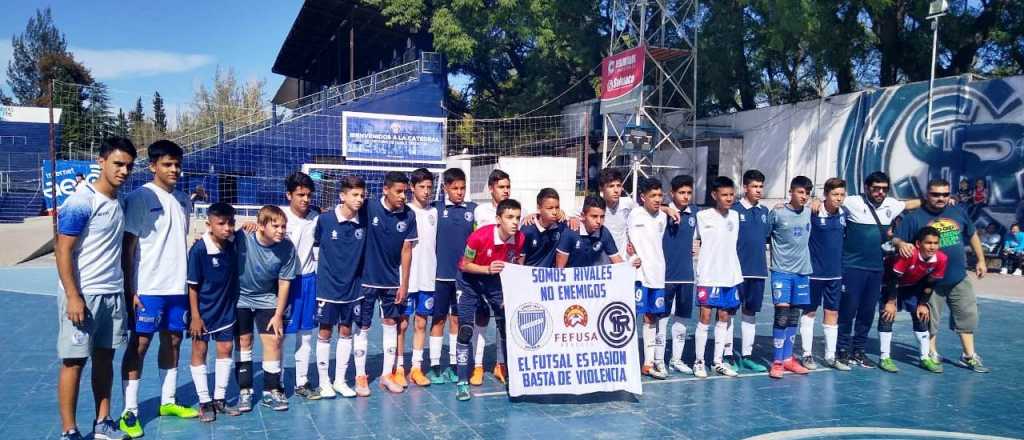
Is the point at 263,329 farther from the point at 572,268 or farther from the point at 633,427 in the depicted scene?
the point at 633,427

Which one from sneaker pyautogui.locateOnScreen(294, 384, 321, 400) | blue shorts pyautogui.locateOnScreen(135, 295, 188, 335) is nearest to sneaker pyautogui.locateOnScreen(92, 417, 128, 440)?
blue shorts pyautogui.locateOnScreen(135, 295, 188, 335)

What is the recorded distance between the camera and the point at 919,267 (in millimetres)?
7012

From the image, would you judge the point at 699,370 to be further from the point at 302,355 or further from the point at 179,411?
the point at 179,411

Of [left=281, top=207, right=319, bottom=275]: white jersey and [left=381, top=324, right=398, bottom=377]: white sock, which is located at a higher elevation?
[left=281, top=207, right=319, bottom=275]: white jersey

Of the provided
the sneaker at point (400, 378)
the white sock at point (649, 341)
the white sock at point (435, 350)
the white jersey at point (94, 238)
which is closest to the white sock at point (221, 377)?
the white jersey at point (94, 238)

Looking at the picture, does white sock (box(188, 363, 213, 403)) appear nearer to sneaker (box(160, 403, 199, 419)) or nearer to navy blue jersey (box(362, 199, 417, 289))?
sneaker (box(160, 403, 199, 419))

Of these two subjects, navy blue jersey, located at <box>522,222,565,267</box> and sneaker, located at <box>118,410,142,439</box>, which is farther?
navy blue jersey, located at <box>522,222,565,267</box>

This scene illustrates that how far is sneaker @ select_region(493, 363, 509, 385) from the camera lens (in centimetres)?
644

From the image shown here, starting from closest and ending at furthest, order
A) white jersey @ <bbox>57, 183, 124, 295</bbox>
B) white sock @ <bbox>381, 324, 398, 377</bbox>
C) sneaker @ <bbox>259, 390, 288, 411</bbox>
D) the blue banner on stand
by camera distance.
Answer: white jersey @ <bbox>57, 183, 124, 295</bbox> → sneaker @ <bbox>259, 390, 288, 411</bbox> → white sock @ <bbox>381, 324, 398, 377</bbox> → the blue banner on stand

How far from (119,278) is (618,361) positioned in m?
3.89

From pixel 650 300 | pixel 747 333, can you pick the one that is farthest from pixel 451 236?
pixel 747 333

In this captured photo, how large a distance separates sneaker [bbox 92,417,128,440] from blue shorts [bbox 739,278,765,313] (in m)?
5.49

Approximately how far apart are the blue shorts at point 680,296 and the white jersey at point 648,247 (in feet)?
0.58

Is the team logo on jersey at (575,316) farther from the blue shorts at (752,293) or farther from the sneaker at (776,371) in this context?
the sneaker at (776,371)
